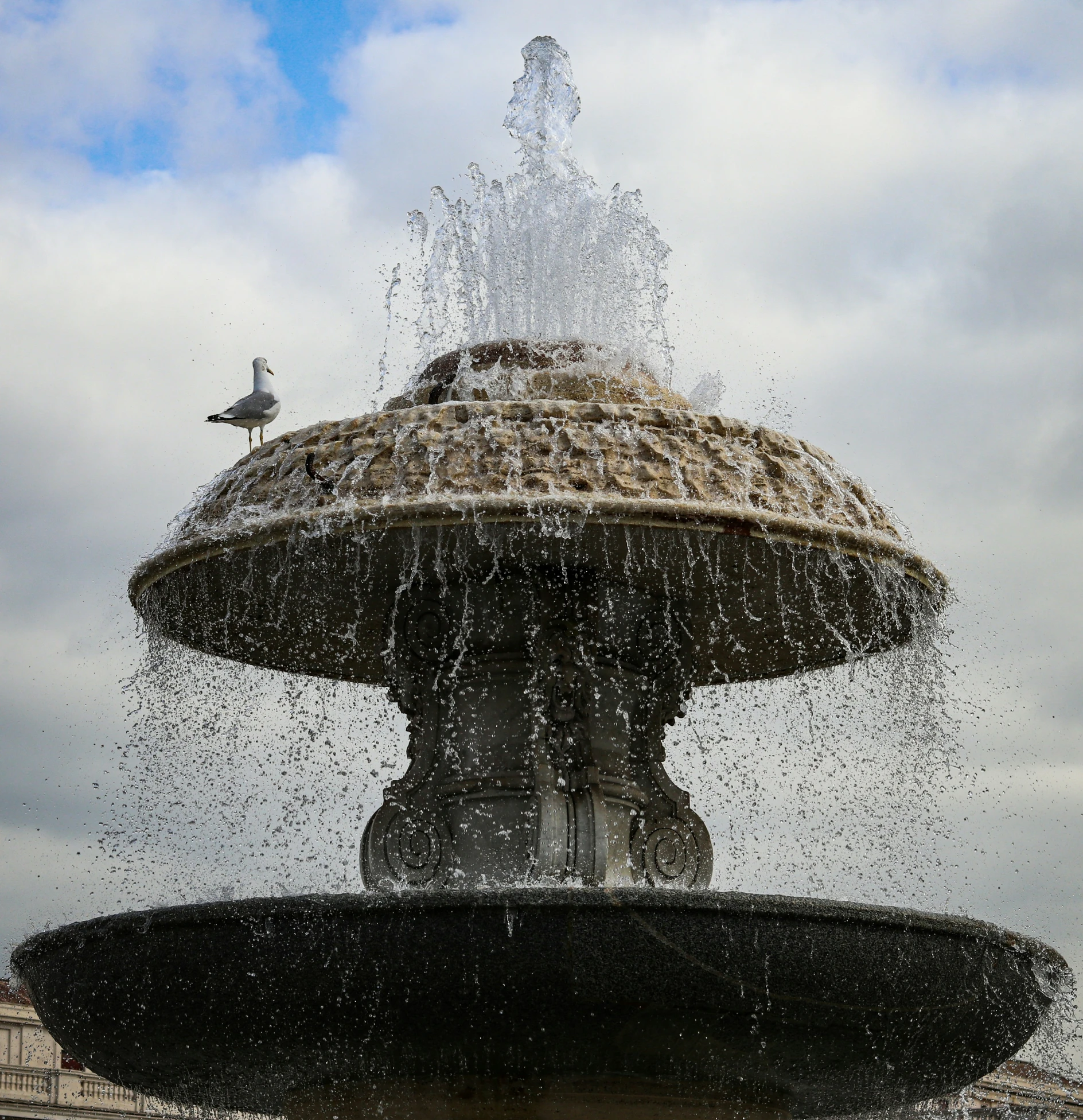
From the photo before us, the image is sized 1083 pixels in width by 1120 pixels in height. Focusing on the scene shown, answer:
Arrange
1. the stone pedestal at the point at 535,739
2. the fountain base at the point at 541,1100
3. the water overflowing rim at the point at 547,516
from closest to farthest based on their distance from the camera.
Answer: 1. the fountain base at the point at 541,1100
2. the water overflowing rim at the point at 547,516
3. the stone pedestal at the point at 535,739

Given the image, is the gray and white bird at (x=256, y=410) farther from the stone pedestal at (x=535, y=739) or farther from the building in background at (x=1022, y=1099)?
the building in background at (x=1022, y=1099)

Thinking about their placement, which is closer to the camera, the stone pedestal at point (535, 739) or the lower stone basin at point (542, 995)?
the lower stone basin at point (542, 995)

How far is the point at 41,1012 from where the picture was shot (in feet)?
16.6

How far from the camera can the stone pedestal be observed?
524cm

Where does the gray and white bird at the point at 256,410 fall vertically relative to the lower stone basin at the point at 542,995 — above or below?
above

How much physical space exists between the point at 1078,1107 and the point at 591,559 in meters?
3.37

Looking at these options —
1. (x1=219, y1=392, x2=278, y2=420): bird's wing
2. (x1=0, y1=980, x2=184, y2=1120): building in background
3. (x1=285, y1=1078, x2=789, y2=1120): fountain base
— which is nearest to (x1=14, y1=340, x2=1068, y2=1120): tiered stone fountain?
(x1=285, y1=1078, x2=789, y2=1120): fountain base

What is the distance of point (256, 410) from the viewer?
18.7 feet

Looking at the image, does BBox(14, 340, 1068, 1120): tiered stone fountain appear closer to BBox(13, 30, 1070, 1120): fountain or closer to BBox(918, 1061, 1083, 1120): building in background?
BBox(13, 30, 1070, 1120): fountain

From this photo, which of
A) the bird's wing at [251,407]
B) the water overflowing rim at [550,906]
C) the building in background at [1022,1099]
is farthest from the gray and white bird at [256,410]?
the building in background at [1022,1099]

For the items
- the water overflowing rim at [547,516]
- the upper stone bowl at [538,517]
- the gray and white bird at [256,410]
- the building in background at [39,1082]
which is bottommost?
the building in background at [39,1082]

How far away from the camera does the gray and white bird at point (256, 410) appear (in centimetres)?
570

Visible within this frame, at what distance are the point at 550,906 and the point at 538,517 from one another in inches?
45.9

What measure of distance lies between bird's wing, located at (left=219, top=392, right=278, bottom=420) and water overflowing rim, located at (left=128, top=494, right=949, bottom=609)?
78cm
